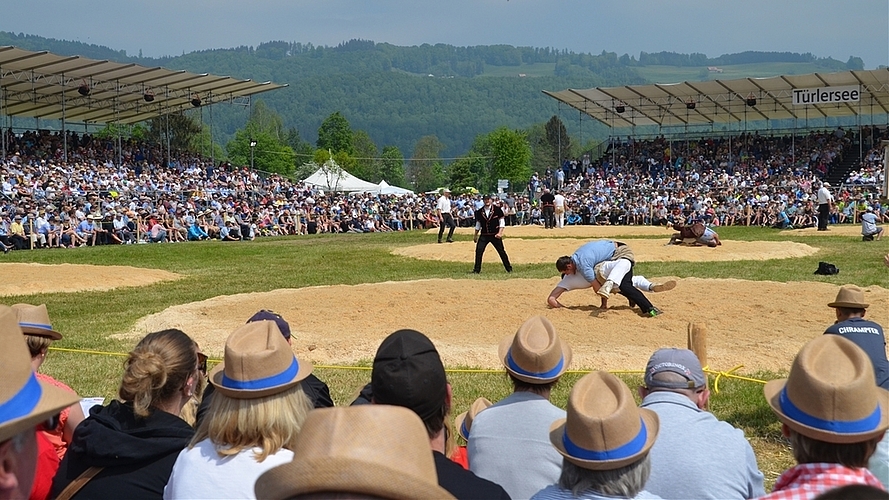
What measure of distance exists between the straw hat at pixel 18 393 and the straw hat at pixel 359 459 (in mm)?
599

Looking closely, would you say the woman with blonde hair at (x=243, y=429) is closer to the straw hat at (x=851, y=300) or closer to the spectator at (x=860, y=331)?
the spectator at (x=860, y=331)

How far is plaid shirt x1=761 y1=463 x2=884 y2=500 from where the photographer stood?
296cm

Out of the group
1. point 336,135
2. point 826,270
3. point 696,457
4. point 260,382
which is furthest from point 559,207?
point 336,135

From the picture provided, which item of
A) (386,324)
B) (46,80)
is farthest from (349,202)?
(386,324)

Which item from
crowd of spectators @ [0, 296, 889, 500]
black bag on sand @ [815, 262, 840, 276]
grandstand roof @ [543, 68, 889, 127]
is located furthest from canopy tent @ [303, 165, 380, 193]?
crowd of spectators @ [0, 296, 889, 500]

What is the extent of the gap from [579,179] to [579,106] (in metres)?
5.23

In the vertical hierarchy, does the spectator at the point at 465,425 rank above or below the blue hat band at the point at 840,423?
below

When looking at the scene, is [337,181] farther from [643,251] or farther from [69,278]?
[69,278]

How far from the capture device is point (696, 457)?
408 cm

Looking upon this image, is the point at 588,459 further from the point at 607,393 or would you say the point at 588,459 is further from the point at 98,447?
the point at 98,447

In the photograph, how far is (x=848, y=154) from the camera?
47281 mm

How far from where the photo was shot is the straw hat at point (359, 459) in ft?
6.13

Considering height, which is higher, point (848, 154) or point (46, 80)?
point (46, 80)

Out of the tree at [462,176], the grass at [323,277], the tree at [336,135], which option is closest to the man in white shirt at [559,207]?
the grass at [323,277]
